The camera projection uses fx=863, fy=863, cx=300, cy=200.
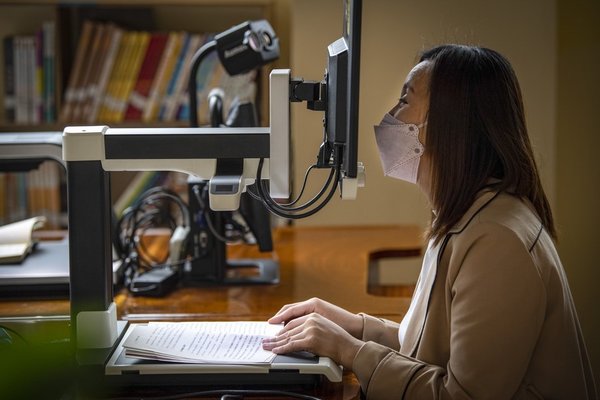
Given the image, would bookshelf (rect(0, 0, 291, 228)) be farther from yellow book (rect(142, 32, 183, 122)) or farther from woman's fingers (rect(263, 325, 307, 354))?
woman's fingers (rect(263, 325, 307, 354))

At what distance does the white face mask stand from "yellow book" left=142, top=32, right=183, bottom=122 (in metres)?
2.04

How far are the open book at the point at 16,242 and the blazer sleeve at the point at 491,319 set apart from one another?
126 cm

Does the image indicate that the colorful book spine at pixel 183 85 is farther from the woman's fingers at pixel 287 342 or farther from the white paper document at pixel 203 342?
the woman's fingers at pixel 287 342

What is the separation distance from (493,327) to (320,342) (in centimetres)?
31

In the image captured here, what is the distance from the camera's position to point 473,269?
4.35 feet

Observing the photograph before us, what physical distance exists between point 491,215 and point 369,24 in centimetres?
215

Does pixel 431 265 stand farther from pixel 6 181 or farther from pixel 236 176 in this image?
pixel 6 181

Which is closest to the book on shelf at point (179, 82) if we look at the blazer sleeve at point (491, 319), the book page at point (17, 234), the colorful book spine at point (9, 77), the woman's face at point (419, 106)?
the colorful book spine at point (9, 77)

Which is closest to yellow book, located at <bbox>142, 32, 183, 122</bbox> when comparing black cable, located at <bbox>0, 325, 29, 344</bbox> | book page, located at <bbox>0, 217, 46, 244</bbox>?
book page, located at <bbox>0, 217, 46, 244</bbox>

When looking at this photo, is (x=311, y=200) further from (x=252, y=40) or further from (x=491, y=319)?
(x=252, y=40)

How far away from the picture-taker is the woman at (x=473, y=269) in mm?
1298

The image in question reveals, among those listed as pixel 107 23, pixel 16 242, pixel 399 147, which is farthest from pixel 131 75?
pixel 399 147

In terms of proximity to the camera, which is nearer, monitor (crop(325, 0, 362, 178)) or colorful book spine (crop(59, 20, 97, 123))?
monitor (crop(325, 0, 362, 178))

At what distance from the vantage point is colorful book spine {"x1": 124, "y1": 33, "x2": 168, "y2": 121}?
11.5 ft
